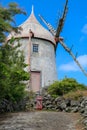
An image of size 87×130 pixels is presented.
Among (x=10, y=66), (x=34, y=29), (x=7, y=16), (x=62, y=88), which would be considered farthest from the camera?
(x=34, y=29)

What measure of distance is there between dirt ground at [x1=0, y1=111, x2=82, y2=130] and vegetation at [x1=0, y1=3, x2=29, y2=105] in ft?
6.95

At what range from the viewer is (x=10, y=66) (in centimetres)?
2506

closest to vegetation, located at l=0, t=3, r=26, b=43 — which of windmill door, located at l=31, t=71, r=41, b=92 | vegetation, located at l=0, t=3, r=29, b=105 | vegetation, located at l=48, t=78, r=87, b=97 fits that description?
vegetation, located at l=0, t=3, r=29, b=105

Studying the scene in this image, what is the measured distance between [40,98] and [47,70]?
8.56 m

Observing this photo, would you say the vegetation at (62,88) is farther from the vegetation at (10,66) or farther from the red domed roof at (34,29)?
the red domed roof at (34,29)

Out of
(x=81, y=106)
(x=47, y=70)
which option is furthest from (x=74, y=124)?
(x=47, y=70)

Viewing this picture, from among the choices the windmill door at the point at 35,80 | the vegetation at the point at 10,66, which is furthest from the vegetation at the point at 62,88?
the windmill door at the point at 35,80

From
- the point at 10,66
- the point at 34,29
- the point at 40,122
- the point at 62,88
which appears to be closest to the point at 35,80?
the point at 34,29

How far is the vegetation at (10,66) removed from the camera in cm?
1784

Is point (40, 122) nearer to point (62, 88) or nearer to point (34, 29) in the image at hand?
point (62, 88)

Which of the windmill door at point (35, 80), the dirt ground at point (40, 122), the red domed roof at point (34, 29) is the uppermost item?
the red domed roof at point (34, 29)

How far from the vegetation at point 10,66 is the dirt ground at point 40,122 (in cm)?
212

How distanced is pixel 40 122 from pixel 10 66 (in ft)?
20.9

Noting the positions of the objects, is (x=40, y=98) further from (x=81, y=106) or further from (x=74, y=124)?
(x=74, y=124)
